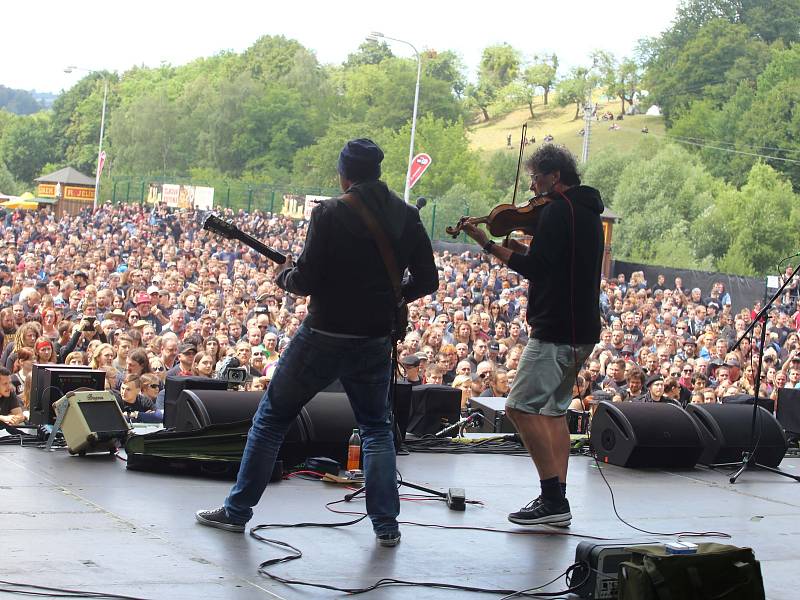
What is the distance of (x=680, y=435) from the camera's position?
7086mm

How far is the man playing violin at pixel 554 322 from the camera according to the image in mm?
5082

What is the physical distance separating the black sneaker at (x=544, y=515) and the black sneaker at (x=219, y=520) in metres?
1.25

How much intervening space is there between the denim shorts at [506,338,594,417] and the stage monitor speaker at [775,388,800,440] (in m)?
4.01

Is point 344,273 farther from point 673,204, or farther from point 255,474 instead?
point 673,204

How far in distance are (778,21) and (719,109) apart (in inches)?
582

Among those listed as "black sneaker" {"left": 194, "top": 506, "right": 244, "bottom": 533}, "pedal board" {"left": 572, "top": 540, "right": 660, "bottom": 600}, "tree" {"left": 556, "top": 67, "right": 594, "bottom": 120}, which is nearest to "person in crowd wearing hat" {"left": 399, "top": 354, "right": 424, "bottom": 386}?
"black sneaker" {"left": 194, "top": 506, "right": 244, "bottom": 533}

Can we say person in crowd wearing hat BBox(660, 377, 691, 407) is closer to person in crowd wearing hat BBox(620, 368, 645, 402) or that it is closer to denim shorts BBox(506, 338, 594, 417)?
person in crowd wearing hat BBox(620, 368, 645, 402)

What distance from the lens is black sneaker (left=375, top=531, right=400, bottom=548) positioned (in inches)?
179

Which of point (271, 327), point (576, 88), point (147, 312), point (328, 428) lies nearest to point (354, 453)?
point (328, 428)

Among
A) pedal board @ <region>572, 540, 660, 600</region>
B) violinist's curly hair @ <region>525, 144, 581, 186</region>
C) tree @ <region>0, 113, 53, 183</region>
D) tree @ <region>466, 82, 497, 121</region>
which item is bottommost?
pedal board @ <region>572, 540, 660, 600</region>

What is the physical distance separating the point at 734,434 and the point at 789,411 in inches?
61.4

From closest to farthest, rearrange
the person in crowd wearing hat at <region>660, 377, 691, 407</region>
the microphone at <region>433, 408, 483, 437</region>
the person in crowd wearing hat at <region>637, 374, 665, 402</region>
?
the microphone at <region>433, 408, 483, 437</region>, the person in crowd wearing hat at <region>637, 374, 665, 402</region>, the person in crowd wearing hat at <region>660, 377, 691, 407</region>

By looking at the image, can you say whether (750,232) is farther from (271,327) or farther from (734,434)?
(734,434)

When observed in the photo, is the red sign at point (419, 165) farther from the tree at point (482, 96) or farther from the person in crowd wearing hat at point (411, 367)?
the tree at point (482, 96)
